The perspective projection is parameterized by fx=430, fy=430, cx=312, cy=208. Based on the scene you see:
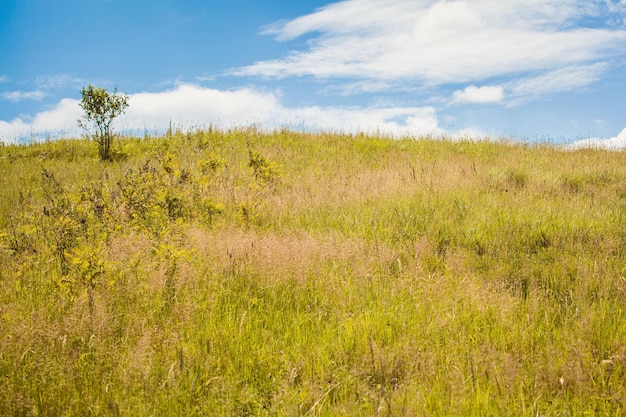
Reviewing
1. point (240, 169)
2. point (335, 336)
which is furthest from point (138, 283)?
point (240, 169)

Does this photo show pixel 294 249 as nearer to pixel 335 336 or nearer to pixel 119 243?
pixel 335 336

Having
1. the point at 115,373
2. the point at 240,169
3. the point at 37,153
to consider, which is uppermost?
the point at 37,153

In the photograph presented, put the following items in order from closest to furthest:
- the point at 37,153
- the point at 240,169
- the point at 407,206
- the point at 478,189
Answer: the point at 407,206
the point at 478,189
the point at 240,169
the point at 37,153

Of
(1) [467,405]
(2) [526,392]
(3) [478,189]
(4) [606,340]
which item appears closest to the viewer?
(1) [467,405]

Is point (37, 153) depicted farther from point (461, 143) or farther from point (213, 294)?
point (461, 143)

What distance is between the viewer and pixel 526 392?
2910mm

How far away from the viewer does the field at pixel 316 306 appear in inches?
111

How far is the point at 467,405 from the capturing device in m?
2.67

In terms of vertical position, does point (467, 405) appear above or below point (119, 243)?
below

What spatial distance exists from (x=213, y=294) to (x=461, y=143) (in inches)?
549

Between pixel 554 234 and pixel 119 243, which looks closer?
pixel 119 243

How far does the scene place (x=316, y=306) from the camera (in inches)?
158

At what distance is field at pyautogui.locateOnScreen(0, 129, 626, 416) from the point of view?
2.82 meters

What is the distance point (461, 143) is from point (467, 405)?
1448cm
